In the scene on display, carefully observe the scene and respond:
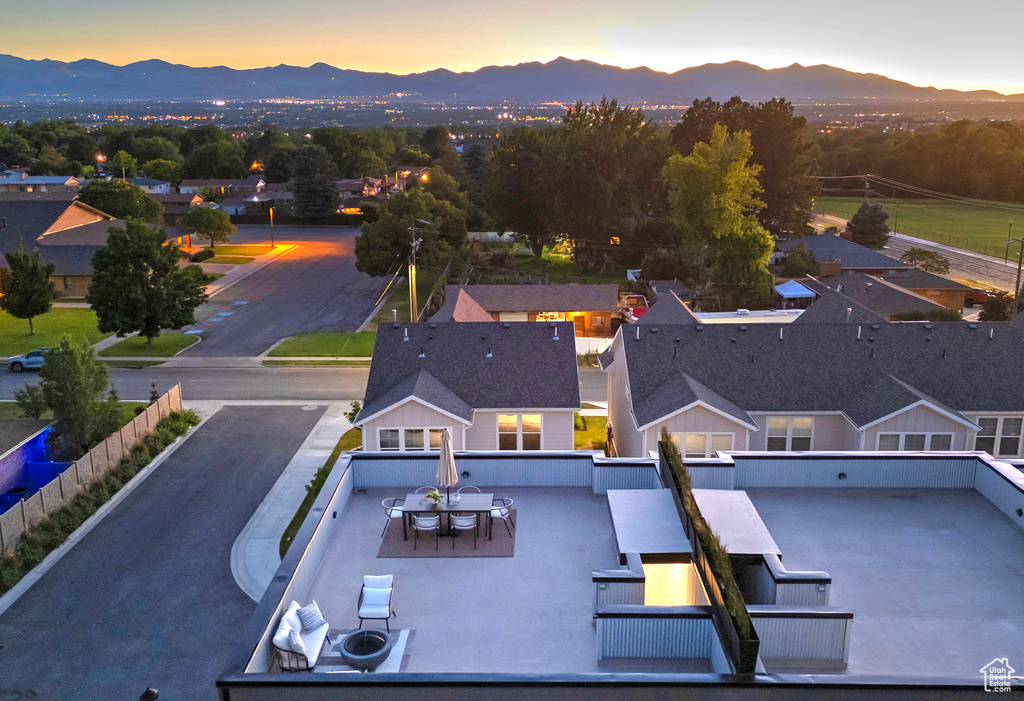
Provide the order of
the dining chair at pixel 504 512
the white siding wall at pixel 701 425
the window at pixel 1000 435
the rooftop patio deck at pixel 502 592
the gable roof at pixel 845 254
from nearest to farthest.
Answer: the rooftop patio deck at pixel 502 592
the dining chair at pixel 504 512
the white siding wall at pixel 701 425
the window at pixel 1000 435
the gable roof at pixel 845 254

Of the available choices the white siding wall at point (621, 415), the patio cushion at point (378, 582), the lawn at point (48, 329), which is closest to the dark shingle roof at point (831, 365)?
the white siding wall at point (621, 415)

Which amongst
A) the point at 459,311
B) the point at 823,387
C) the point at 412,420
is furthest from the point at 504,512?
the point at 459,311

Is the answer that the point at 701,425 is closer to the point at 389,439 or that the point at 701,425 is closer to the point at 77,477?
the point at 389,439

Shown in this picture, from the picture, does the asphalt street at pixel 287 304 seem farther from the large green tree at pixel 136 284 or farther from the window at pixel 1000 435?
the window at pixel 1000 435

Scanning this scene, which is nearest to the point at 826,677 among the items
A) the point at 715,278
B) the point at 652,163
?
the point at 715,278

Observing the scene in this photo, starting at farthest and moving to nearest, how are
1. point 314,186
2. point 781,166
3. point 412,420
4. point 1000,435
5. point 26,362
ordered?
point 314,186
point 781,166
point 26,362
point 1000,435
point 412,420

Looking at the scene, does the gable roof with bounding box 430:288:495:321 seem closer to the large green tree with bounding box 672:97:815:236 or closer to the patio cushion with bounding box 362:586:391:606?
the patio cushion with bounding box 362:586:391:606

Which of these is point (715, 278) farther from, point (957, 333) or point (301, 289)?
point (957, 333)
